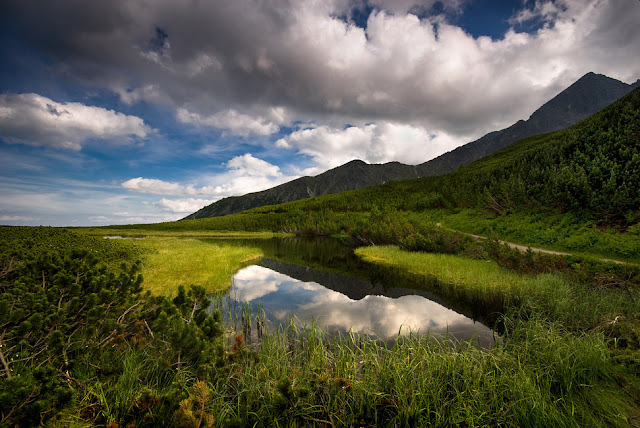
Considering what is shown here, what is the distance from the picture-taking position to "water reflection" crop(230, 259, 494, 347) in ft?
44.1

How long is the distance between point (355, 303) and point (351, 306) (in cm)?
84

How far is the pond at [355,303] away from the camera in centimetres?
1347

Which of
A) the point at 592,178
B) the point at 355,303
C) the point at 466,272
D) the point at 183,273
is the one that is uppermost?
the point at 592,178

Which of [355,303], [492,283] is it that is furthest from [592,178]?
[355,303]

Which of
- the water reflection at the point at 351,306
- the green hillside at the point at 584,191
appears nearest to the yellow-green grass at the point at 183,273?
the water reflection at the point at 351,306

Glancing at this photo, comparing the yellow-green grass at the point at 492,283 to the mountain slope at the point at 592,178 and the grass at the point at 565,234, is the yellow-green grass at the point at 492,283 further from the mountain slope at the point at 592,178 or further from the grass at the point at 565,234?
the mountain slope at the point at 592,178

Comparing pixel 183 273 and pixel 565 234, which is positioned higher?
pixel 183 273

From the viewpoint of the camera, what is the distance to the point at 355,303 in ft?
60.3

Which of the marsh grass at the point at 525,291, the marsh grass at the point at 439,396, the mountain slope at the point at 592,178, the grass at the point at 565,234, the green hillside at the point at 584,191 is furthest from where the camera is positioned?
the mountain slope at the point at 592,178

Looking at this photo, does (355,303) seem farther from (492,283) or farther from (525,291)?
(525,291)

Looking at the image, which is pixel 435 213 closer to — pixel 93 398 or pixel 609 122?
pixel 609 122

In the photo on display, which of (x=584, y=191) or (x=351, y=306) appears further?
(x=584, y=191)

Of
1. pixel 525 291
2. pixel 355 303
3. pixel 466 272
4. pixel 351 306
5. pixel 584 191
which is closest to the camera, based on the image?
pixel 525 291

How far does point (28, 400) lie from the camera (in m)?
3.40
